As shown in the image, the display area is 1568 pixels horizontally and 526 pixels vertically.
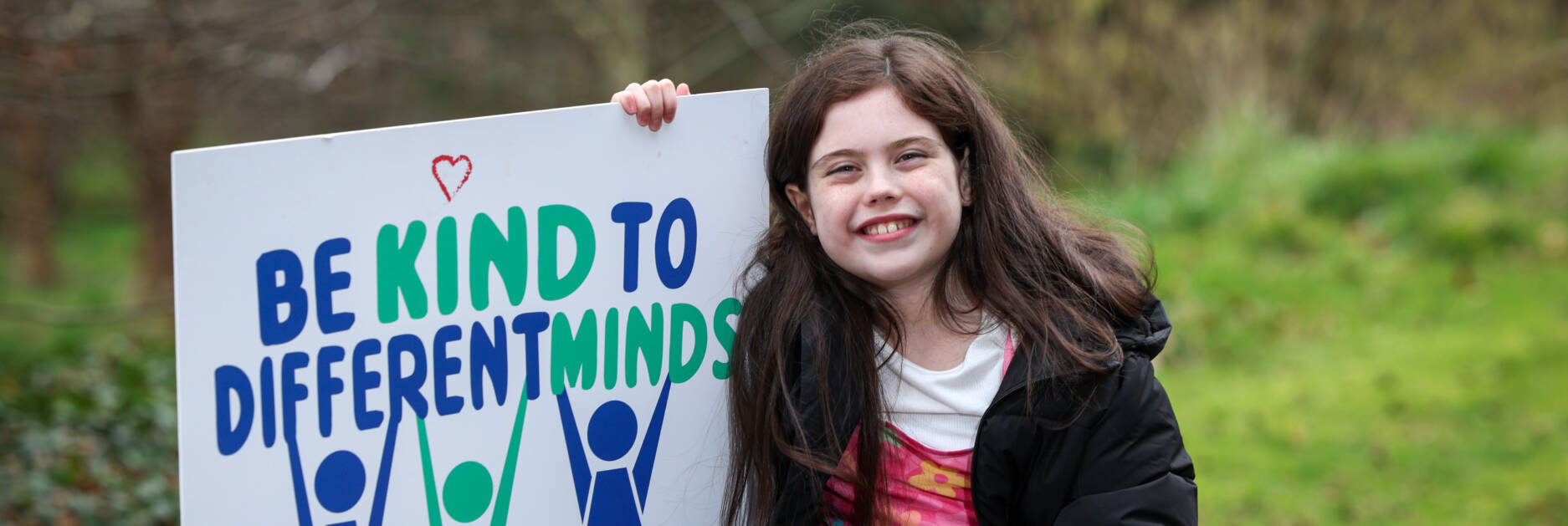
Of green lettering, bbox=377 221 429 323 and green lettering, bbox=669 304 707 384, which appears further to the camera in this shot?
green lettering, bbox=669 304 707 384

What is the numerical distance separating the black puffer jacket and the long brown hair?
0.16ft

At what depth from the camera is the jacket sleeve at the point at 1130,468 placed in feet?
5.98

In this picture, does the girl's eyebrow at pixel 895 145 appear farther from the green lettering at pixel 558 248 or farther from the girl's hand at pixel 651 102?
the green lettering at pixel 558 248

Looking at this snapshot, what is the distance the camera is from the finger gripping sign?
1.84 metres

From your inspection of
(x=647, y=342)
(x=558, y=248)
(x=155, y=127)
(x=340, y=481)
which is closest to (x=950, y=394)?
(x=647, y=342)

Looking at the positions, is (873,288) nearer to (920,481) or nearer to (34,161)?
(920,481)

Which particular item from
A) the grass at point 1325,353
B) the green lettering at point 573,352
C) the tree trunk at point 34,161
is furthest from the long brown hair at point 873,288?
the tree trunk at point 34,161

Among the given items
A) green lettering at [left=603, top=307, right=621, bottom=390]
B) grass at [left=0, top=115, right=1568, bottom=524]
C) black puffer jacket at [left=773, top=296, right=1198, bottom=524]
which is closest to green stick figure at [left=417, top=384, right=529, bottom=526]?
green lettering at [left=603, top=307, right=621, bottom=390]

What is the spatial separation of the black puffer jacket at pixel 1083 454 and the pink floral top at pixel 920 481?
0.18 ft

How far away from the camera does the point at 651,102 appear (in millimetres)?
2092

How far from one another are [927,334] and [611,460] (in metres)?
0.54

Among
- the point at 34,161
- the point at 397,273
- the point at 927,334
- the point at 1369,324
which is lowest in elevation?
Result: the point at 1369,324

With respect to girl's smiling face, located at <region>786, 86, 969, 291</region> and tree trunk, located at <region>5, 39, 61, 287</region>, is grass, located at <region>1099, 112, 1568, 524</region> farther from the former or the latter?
tree trunk, located at <region>5, 39, 61, 287</region>

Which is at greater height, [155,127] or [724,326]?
[155,127]
